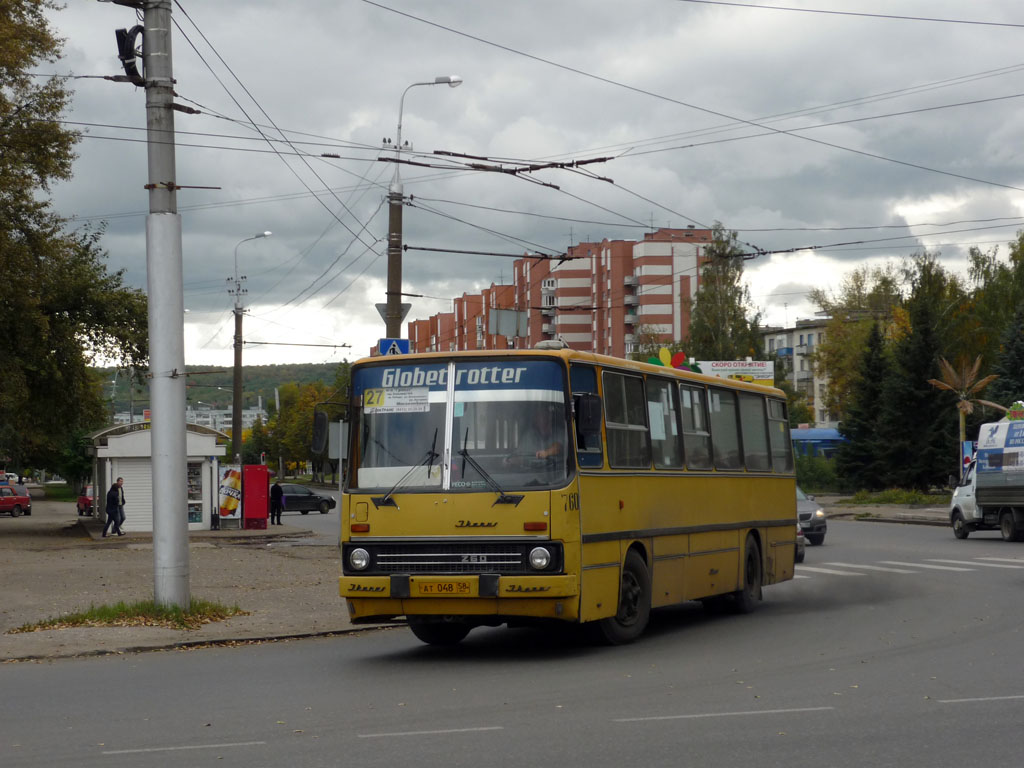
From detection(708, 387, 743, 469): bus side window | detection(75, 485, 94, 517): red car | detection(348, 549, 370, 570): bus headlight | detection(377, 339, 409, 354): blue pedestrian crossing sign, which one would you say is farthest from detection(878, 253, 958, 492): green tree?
detection(348, 549, 370, 570): bus headlight

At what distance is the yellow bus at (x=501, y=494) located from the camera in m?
11.9

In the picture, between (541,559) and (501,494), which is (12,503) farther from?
(541,559)

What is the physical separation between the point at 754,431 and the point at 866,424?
46.9m

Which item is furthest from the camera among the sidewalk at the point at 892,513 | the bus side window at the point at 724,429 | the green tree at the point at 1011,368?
the green tree at the point at 1011,368

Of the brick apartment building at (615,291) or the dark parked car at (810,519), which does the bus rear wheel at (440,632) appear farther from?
the brick apartment building at (615,291)

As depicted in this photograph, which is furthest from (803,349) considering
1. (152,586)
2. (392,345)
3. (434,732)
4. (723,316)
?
(434,732)

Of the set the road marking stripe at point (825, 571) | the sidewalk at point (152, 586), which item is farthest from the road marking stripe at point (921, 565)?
the sidewalk at point (152, 586)

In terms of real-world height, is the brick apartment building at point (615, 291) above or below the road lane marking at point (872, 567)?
above

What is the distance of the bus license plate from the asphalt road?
26.3 inches

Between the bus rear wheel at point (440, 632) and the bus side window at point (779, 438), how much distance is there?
6.07m

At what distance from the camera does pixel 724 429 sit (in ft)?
54.0

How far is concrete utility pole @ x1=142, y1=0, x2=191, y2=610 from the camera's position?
15.3 m

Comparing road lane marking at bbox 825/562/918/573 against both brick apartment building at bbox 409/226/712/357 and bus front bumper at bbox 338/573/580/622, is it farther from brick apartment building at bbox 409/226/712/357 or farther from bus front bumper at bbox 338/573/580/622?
brick apartment building at bbox 409/226/712/357

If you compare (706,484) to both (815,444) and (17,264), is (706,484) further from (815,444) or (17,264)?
(815,444)
